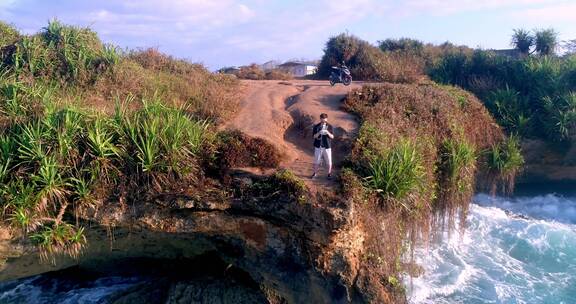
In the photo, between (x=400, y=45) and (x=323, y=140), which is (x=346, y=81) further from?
(x=400, y=45)

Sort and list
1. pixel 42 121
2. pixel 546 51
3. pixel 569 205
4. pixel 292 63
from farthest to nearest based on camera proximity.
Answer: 1. pixel 292 63
2. pixel 546 51
3. pixel 569 205
4. pixel 42 121

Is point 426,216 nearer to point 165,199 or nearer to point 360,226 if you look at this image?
point 360,226

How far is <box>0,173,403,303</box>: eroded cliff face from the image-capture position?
8.52m

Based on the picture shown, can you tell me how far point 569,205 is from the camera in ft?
59.1

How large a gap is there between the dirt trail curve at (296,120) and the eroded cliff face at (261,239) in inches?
33.5

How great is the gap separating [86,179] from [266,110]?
5923 mm

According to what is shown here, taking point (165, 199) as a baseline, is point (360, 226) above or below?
below

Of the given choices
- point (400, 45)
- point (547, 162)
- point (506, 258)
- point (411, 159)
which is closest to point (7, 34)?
point (411, 159)

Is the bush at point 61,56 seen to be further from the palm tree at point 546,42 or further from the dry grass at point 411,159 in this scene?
the palm tree at point 546,42

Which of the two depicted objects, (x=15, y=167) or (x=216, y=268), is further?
(x=216, y=268)

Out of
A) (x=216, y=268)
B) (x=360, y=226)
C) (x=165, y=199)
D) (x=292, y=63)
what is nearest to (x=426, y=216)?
(x=360, y=226)

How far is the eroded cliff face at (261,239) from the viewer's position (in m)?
8.52

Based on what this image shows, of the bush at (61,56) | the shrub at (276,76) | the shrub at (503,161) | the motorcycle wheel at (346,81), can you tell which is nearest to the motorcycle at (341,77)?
the motorcycle wheel at (346,81)

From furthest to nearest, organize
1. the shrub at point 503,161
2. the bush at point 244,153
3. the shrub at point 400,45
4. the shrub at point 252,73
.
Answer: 1. the shrub at point 400,45
2. the shrub at point 252,73
3. the shrub at point 503,161
4. the bush at point 244,153
